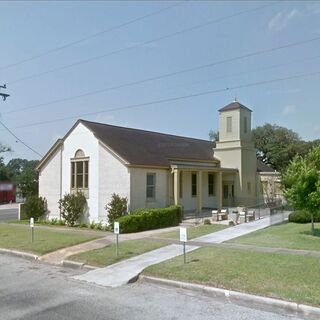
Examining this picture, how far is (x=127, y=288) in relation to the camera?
9.45m

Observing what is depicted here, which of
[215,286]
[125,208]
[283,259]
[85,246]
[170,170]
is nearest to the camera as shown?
[215,286]

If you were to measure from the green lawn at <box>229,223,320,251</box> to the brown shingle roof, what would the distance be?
8.24m

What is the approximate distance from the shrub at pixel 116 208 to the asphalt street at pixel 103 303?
35.3 feet

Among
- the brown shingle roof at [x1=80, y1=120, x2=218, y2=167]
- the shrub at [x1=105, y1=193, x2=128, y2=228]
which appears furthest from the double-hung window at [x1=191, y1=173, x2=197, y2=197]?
the shrub at [x1=105, y1=193, x2=128, y2=228]

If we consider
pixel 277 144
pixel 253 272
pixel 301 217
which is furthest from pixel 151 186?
pixel 277 144

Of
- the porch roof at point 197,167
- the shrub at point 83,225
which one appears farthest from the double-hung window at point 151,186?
the shrub at point 83,225

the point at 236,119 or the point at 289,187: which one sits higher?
the point at 236,119

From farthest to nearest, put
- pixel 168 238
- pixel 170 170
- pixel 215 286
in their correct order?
pixel 170 170
pixel 168 238
pixel 215 286

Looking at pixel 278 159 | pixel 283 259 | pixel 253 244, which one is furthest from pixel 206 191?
pixel 278 159

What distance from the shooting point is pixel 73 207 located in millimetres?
23625

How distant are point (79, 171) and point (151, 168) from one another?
489 centimetres

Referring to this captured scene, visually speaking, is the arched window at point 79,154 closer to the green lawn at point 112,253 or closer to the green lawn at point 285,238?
the green lawn at point 112,253

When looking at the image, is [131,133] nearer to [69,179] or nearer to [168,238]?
[69,179]

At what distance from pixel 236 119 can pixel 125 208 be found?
12607 mm
